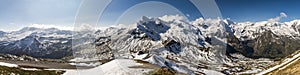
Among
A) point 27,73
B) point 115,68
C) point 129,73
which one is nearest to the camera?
point 129,73

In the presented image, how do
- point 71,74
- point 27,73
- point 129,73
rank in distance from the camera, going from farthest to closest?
1. point 27,73
2. point 71,74
3. point 129,73

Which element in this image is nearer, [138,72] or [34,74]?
[138,72]

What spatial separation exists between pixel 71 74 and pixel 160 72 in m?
→ 22.0

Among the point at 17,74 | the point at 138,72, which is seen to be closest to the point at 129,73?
the point at 138,72

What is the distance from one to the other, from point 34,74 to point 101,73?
2214 centimetres

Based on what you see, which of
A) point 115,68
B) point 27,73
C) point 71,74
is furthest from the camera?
point 27,73

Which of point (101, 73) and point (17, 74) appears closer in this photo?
point (101, 73)

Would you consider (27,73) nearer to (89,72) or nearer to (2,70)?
(2,70)

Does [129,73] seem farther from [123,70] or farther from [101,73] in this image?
[101,73]

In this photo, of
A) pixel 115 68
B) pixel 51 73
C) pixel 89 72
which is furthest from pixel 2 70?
pixel 115 68

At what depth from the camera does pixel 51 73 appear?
8056 centimetres

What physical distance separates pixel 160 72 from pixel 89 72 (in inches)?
543

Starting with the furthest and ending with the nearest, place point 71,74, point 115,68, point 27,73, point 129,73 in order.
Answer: point 27,73 → point 71,74 → point 115,68 → point 129,73

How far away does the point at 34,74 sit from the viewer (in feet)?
250
